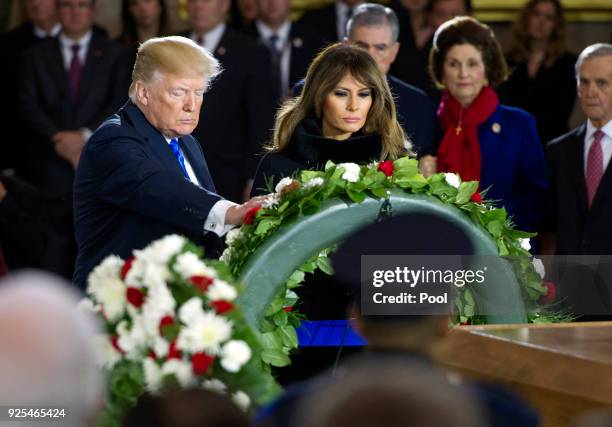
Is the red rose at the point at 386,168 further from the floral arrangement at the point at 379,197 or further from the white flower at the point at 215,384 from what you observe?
the white flower at the point at 215,384

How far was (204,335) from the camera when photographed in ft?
11.0

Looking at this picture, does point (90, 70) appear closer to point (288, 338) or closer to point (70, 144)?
point (70, 144)

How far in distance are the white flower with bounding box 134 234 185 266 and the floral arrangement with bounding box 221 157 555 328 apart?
0.73m

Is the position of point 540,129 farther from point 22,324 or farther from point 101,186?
point 22,324

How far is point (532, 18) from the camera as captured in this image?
27.0 ft

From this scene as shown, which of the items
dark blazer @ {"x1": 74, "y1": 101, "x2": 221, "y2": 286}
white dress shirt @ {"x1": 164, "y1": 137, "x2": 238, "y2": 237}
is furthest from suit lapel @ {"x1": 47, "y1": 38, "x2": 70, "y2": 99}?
white dress shirt @ {"x1": 164, "y1": 137, "x2": 238, "y2": 237}

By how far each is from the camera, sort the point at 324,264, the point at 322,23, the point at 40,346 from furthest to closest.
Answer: the point at 322,23
the point at 324,264
the point at 40,346

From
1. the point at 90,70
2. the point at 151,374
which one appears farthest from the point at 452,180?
the point at 90,70

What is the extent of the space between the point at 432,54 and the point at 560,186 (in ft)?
2.99

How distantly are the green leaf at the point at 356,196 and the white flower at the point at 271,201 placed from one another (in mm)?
214

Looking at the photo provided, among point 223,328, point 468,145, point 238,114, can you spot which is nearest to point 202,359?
point 223,328

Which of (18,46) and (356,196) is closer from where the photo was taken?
(356,196)

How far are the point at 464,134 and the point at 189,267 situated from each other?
12.0ft

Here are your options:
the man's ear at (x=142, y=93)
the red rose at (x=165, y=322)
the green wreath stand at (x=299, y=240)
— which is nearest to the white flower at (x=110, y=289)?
the red rose at (x=165, y=322)
